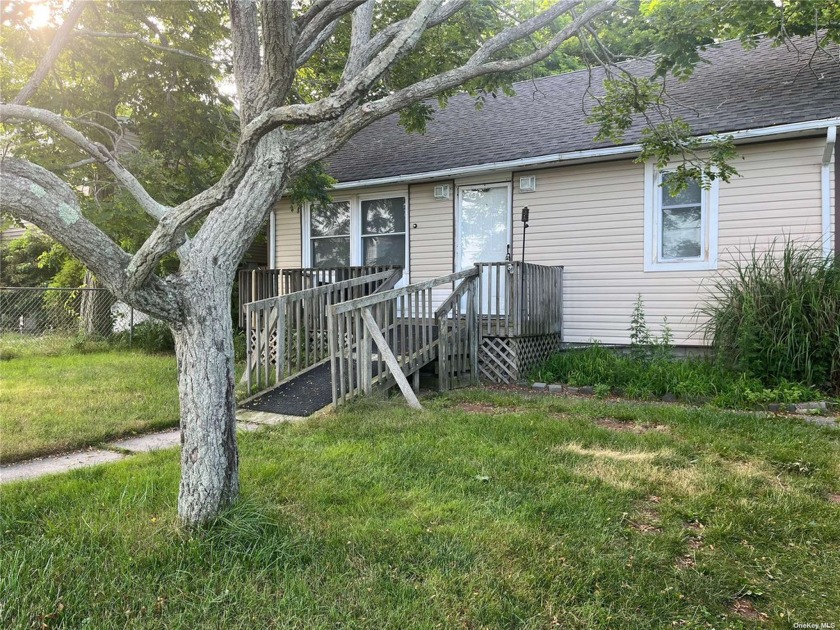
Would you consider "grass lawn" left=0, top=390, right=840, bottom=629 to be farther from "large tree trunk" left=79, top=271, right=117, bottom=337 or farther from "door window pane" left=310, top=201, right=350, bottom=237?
"large tree trunk" left=79, top=271, right=117, bottom=337

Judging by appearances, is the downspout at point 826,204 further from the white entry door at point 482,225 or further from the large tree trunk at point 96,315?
the large tree trunk at point 96,315

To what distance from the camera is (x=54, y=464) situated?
4.38 meters

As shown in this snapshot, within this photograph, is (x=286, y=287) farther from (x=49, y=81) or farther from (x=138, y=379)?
(x=49, y=81)

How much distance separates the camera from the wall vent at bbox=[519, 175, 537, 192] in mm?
9180

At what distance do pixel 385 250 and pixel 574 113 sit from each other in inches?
164

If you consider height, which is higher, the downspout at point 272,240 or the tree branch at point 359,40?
the tree branch at point 359,40

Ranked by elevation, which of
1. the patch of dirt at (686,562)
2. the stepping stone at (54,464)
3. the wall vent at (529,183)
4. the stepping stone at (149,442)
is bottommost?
the stepping stone at (149,442)

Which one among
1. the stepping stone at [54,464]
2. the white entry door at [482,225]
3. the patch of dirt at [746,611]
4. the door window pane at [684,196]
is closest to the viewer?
the patch of dirt at [746,611]

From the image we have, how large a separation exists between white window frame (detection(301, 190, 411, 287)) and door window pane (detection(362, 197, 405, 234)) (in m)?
0.08

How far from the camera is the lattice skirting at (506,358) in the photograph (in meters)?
7.65

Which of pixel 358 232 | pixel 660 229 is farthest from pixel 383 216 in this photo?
pixel 660 229

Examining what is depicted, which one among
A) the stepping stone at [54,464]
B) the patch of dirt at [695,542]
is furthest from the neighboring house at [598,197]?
the stepping stone at [54,464]

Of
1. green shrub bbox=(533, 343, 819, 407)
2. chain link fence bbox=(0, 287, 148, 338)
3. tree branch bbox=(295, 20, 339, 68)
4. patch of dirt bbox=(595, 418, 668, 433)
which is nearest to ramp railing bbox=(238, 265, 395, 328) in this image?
chain link fence bbox=(0, 287, 148, 338)

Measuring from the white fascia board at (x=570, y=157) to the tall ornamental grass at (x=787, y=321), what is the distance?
4.58 feet
